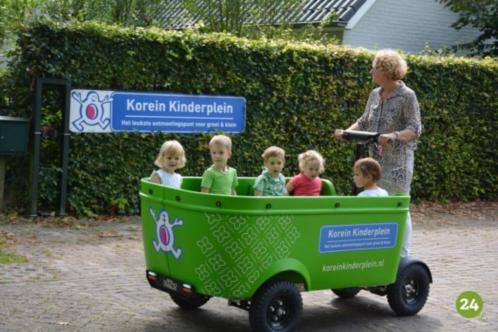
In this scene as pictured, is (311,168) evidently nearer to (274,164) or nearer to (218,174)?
(274,164)

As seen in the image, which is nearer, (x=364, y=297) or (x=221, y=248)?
(x=221, y=248)

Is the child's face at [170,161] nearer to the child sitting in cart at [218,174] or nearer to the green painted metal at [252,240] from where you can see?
the child sitting in cart at [218,174]

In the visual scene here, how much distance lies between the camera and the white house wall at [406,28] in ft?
63.4

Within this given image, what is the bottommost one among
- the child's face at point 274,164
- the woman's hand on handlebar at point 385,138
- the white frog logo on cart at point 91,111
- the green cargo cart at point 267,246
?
the green cargo cart at point 267,246

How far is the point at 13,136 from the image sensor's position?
31.4 ft

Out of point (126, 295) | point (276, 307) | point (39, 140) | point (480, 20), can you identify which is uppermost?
point (480, 20)

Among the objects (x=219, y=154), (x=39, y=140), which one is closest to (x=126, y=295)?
(x=219, y=154)

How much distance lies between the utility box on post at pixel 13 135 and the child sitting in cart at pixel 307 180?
168 inches

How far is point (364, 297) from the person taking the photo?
708 cm

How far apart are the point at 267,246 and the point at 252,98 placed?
613 cm

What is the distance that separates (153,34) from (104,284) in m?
4.27

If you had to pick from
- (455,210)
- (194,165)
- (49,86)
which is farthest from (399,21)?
(49,86)

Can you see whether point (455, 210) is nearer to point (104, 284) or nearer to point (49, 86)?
point (49, 86)

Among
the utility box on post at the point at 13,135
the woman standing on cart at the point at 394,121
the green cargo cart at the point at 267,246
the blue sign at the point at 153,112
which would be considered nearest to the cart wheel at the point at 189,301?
the green cargo cart at the point at 267,246
